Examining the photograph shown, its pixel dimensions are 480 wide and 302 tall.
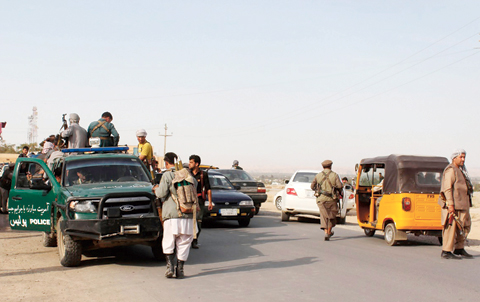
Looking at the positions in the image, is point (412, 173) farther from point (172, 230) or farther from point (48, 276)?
point (48, 276)

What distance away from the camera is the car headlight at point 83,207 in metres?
9.21

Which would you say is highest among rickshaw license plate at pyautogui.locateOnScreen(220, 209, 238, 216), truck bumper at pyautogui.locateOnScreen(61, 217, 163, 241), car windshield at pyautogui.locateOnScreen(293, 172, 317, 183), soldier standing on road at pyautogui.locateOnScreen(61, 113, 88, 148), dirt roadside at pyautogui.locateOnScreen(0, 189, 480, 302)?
soldier standing on road at pyautogui.locateOnScreen(61, 113, 88, 148)

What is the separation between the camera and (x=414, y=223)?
1221 centimetres

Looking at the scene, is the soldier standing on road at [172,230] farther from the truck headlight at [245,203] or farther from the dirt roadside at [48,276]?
the truck headlight at [245,203]

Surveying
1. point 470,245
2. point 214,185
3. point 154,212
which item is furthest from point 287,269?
point 214,185

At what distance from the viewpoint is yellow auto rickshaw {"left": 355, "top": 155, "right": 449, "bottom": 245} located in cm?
1228

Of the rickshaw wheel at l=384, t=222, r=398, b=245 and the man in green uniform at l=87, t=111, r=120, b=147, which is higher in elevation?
the man in green uniform at l=87, t=111, r=120, b=147

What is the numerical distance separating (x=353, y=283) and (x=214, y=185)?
1000 centimetres

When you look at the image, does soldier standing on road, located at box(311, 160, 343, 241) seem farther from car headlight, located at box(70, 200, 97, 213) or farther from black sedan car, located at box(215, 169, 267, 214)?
black sedan car, located at box(215, 169, 267, 214)

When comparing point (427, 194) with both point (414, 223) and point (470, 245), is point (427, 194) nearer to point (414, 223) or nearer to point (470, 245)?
point (414, 223)

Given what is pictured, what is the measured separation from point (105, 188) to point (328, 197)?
6.06 m

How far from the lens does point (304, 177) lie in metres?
19.2

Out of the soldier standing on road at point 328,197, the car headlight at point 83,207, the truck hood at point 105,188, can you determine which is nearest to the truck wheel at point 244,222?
the soldier standing on road at point 328,197

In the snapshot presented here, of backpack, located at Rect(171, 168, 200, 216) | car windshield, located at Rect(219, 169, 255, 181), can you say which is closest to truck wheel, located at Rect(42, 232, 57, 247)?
backpack, located at Rect(171, 168, 200, 216)
